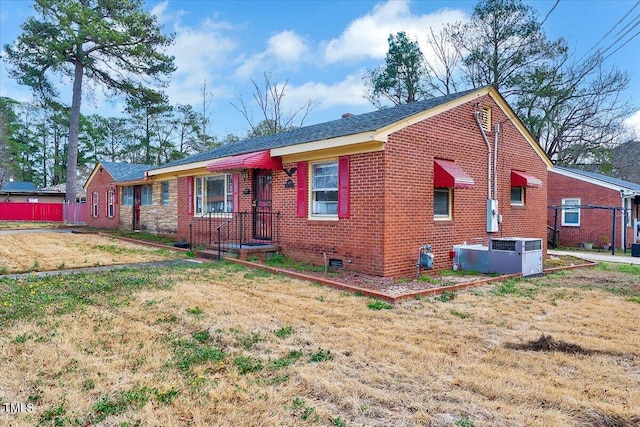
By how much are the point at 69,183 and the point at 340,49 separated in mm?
20591

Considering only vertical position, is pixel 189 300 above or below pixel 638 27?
below

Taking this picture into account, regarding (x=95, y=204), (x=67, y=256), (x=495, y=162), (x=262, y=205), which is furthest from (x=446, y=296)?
(x=95, y=204)

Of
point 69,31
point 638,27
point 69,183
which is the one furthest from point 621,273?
point 69,183

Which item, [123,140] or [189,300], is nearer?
[189,300]

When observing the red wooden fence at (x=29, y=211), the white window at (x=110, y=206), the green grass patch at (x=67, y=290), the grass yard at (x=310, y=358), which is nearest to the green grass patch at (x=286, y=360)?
the grass yard at (x=310, y=358)

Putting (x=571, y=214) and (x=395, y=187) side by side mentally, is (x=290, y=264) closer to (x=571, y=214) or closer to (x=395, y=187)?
(x=395, y=187)

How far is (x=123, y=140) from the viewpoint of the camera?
1754 inches

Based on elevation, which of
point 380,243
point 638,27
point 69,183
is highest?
point 638,27

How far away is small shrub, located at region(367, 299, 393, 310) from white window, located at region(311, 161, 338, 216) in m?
3.18

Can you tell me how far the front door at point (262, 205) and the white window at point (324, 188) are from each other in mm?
1919

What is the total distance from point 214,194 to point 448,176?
7.59 meters

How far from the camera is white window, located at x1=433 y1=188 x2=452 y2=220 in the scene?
369 inches

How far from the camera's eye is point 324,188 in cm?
941

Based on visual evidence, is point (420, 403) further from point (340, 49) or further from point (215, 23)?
point (340, 49)
